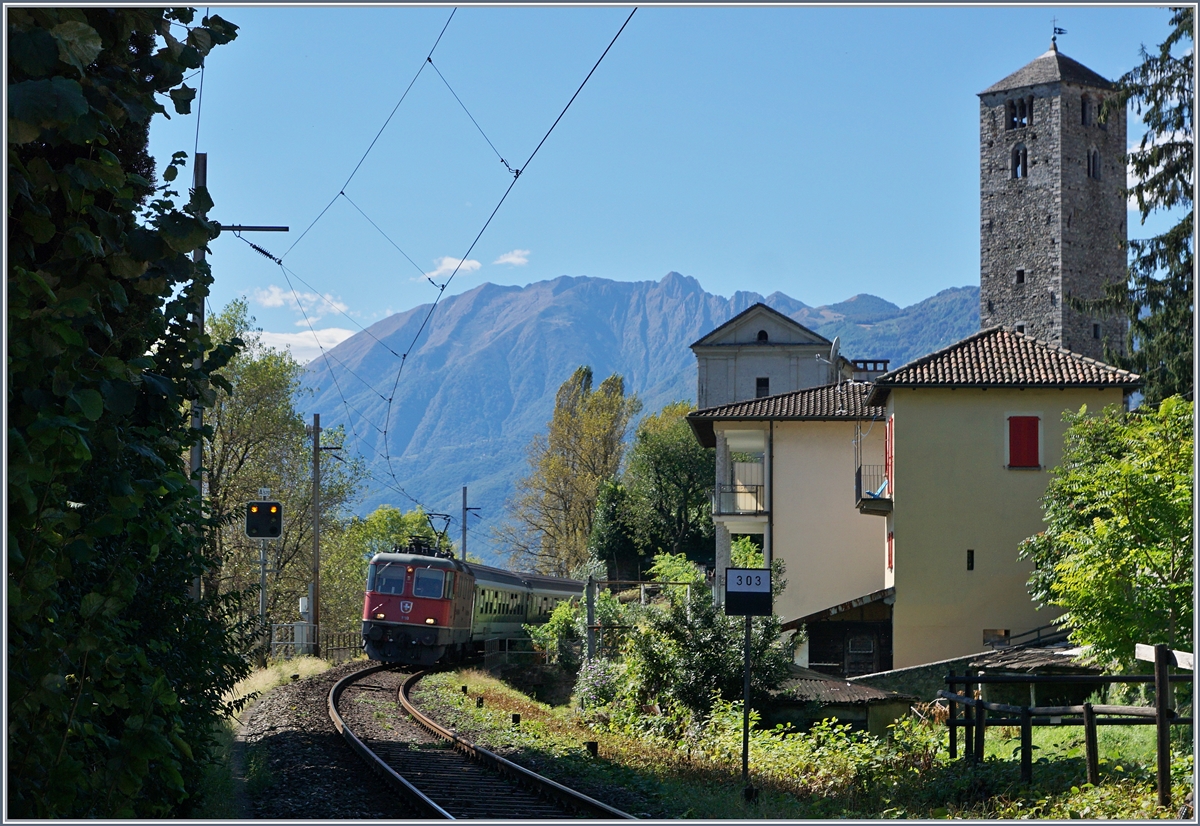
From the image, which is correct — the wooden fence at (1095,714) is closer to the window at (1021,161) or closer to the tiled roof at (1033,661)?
the tiled roof at (1033,661)

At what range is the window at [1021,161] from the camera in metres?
78.4

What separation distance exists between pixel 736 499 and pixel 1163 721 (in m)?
27.2

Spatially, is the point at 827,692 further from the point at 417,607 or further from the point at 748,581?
the point at 417,607

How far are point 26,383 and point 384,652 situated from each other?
26.2 m

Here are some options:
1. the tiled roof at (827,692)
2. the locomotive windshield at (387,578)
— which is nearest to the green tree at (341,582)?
the locomotive windshield at (387,578)

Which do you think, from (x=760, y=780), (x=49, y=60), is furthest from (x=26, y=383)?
(x=760, y=780)

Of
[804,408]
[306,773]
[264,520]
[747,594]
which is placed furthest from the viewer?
[804,408]

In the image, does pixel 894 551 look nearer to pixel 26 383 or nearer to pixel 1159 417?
pixel 1159 417

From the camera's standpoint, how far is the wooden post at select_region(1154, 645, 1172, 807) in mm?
9430

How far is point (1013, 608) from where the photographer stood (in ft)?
92.0

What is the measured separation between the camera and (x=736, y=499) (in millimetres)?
36688

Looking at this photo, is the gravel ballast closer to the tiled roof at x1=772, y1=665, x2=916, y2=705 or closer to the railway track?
the railway track

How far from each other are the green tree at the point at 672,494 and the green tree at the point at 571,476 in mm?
2577

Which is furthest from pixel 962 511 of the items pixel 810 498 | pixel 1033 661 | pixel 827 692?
pixel 827 692
